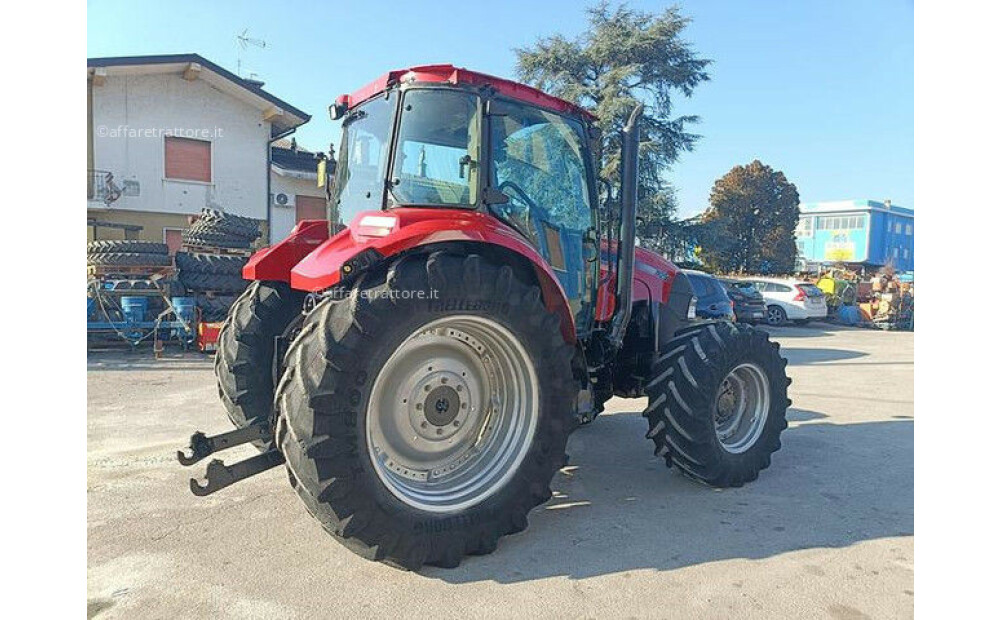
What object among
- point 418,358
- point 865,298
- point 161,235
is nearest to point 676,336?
point 418,358

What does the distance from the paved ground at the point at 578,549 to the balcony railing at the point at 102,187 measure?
12458mm

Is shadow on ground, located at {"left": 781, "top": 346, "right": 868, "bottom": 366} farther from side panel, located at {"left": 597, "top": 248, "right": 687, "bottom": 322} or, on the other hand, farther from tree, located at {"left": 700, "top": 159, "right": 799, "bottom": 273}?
tree, located at {"left": 700, "top": 159, "right": 799, "bottom": 273}

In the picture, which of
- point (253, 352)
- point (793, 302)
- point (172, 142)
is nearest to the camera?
point (253, 352)

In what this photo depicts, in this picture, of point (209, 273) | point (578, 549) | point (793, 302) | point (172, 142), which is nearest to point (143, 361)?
point (209, 273)

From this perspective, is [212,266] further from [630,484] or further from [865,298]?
[865,298]

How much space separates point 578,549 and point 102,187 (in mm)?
16613

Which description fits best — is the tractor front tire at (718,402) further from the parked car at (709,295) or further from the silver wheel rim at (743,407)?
the parked car at (709,295)

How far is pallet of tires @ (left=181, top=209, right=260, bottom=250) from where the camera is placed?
39.2 feet

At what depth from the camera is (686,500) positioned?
404 centimetres

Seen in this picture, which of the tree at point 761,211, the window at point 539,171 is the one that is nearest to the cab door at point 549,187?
the window at point 539,171

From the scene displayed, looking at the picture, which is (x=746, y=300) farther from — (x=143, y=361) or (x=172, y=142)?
(x=172, y=142)

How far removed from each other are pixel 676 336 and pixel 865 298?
2309cm

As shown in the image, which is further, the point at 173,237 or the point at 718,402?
the point at 173,237

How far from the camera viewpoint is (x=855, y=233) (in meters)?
46.0
